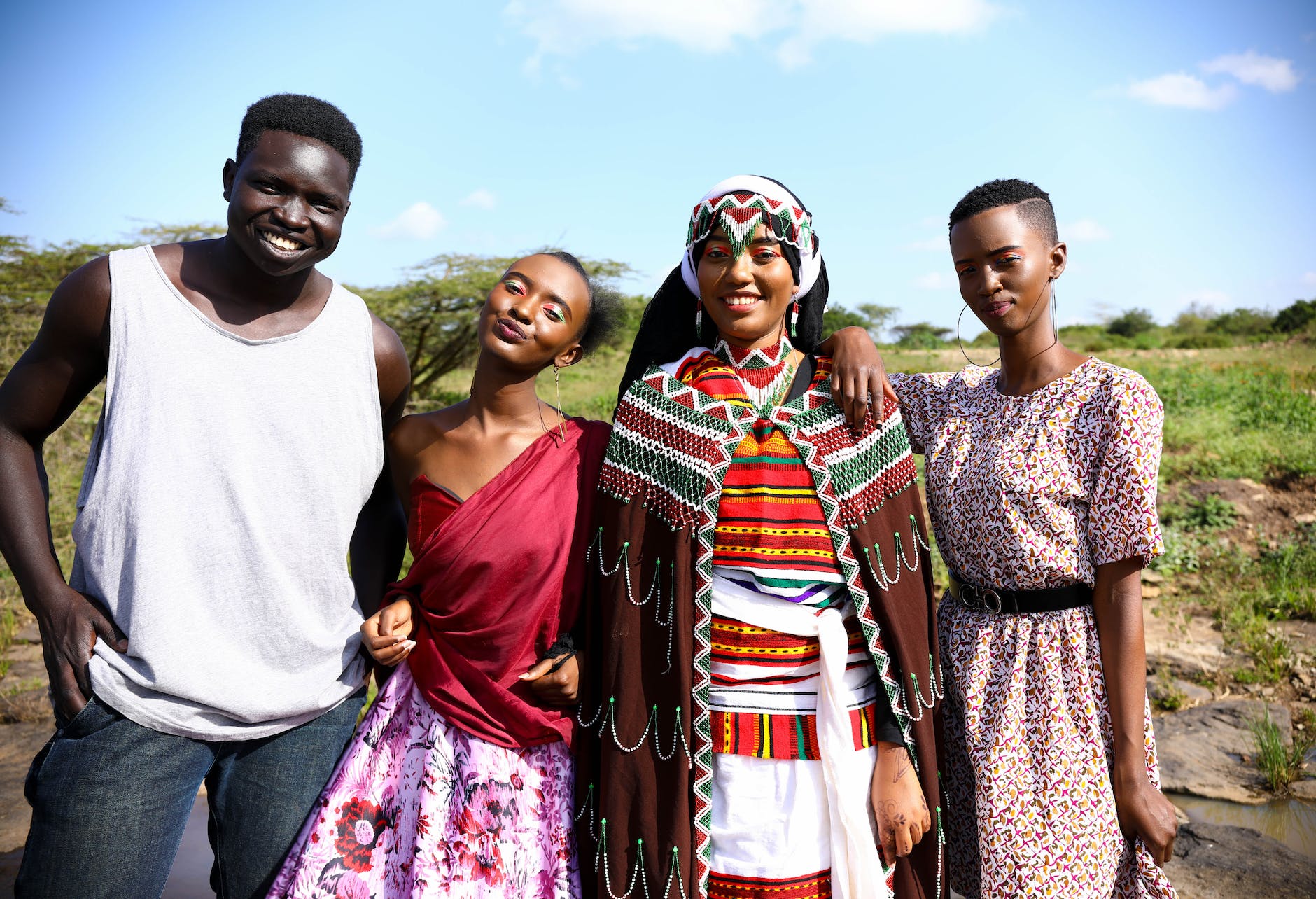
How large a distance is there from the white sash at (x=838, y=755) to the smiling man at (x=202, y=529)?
971 millimetres

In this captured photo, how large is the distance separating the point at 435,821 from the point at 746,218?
1.58 m

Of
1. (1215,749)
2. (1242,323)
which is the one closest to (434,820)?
(1215,749)

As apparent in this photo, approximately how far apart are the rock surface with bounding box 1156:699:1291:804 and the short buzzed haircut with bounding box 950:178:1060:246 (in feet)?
10.5

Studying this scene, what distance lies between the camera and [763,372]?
228cm

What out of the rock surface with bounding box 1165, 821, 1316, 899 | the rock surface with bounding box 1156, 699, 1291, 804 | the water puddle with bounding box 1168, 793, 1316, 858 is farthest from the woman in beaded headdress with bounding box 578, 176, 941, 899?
the rock surface with bounding box 1156, 699, 1291, 804

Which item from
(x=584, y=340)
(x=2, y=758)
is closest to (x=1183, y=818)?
(x=584, y=340)

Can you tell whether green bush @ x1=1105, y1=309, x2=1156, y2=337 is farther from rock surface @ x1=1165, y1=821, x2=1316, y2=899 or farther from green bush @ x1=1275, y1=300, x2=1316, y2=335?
rock surface @ x1=1165, y1=821, x2=1316, y2=899

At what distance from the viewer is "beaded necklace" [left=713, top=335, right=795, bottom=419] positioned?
2246mm

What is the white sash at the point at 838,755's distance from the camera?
6.61ft

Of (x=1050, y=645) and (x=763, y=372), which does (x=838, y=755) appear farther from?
(x=763, y=372)

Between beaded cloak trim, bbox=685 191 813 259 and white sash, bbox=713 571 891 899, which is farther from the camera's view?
beaded cloak trim, bbox=685 191 813 259

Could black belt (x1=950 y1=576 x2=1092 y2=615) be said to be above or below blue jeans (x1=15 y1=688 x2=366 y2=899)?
above

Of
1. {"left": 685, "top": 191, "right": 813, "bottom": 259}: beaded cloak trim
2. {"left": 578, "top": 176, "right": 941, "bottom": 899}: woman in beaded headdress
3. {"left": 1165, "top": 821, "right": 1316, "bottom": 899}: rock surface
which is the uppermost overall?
{"left": 685, "top": 191, "right": 813, "bottom": 259}: beaded cloak trim

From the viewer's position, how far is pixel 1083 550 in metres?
2.16
